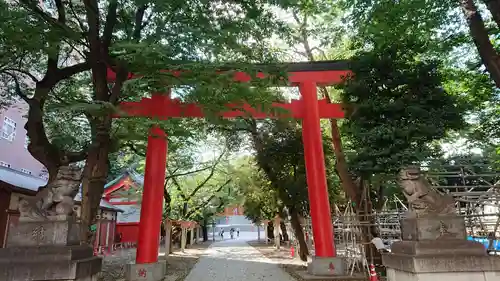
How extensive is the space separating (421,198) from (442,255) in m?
0.97

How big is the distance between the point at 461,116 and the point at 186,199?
17866 mm

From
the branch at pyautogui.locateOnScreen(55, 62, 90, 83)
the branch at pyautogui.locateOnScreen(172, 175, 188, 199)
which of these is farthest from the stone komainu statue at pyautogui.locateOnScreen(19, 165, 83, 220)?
the branch at pyautogui.locateOnScreen(172, 175, 188, 199)

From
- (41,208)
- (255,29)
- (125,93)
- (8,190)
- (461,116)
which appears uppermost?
(255,29)

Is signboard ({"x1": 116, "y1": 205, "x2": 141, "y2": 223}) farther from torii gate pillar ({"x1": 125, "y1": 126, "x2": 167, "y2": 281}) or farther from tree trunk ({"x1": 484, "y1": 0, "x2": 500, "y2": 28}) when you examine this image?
tree trunk ({"x1": 484, "y1": 0, "x2": 500, "y2": 28})

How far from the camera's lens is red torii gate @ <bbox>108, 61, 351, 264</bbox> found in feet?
36.4

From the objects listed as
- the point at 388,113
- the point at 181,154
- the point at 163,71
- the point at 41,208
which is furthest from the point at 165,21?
the point at 181,154

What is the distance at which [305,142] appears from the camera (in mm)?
12461

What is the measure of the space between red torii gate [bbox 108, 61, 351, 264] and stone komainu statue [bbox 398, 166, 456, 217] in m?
5.68

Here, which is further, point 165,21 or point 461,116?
point 165,21

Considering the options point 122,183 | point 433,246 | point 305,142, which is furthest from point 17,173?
point 433,246

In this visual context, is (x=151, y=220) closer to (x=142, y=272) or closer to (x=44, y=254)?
(x=142, y=272)

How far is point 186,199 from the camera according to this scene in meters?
22.5

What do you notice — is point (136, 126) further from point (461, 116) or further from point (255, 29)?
point (461, 116)

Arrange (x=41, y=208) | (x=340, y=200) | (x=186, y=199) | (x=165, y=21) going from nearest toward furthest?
(x=41, y=208) < (x=165, y=21) < (x=340, y=200) < (x=186, y=199)
